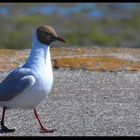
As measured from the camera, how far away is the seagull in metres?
10.0

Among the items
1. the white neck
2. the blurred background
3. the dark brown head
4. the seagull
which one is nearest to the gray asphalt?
the seagull

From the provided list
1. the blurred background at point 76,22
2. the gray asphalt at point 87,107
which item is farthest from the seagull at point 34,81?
the blurred background at point 76,22

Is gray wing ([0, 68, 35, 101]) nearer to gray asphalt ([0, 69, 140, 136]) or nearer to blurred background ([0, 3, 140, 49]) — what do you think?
gray asphalt ([0, 69, 140, 136])

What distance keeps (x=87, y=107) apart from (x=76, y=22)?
26678 millimetres

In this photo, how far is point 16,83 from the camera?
10.1 meters

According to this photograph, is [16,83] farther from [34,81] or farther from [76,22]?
[76,22]

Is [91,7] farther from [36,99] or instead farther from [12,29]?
[36,99]

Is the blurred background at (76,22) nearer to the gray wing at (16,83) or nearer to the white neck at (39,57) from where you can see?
the white neck at (39,57)

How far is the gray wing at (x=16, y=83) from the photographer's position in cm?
1006

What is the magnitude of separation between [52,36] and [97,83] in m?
3.11

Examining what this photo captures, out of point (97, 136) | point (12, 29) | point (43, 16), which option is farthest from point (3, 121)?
point (43, 16)

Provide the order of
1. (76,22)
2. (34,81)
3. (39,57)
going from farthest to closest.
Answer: (76,22), (39,57), (34,81)

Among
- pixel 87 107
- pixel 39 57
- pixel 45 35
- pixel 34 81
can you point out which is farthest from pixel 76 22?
pixel 34 81

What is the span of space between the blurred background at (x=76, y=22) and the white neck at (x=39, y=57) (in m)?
18.1
